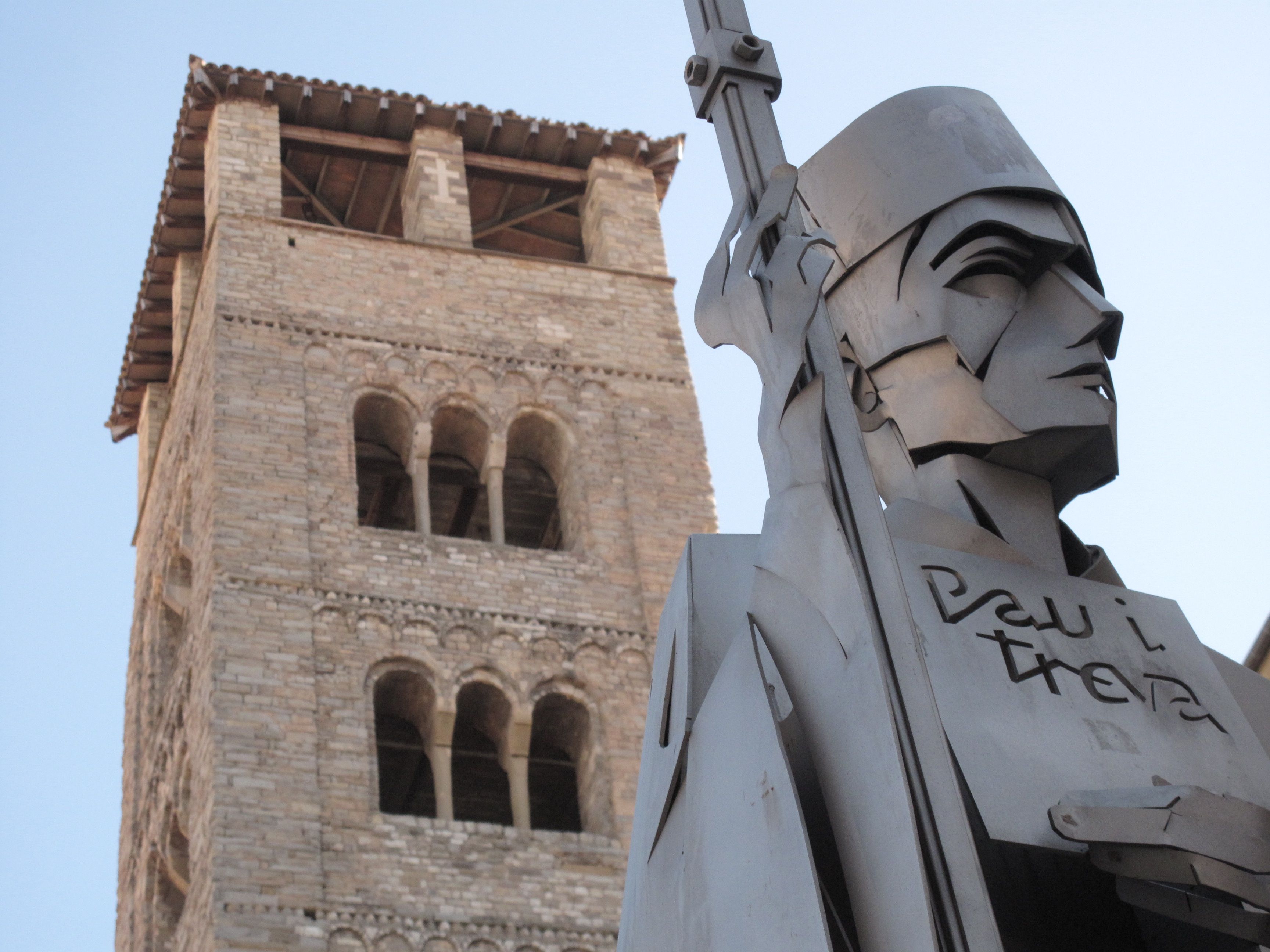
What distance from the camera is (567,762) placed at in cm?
1752

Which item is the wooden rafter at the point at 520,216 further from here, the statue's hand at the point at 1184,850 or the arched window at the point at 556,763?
the statue's hand at the point at 1184,850

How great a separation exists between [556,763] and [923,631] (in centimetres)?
1469

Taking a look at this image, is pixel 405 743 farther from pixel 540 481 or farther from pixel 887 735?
pixel 887 735

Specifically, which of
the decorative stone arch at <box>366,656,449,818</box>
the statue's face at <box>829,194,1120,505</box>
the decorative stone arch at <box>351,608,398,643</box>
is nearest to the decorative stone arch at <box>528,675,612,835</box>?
the decorative stone arch at <box>366,656,449,818</box>

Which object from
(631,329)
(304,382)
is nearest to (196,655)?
(304,382)

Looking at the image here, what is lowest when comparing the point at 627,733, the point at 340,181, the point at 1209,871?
the point at 1209,871

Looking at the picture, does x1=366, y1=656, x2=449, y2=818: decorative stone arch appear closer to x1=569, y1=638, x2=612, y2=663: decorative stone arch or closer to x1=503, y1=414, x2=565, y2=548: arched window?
x1=569, y1=638, x2=612, y2=663: decorative stone arch

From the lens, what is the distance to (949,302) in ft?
11.6

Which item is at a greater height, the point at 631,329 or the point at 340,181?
the point at 340,181

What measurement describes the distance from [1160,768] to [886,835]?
62 cm

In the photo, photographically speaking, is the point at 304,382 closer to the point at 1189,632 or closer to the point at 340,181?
the point at 340,181

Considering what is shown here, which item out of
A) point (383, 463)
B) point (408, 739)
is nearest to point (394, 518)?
point (383, 463)

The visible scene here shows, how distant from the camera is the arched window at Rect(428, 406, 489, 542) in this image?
18.9 meters

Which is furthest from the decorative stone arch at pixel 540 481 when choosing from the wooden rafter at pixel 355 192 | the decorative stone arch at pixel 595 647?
the wooden rafter at pixel 355 192
